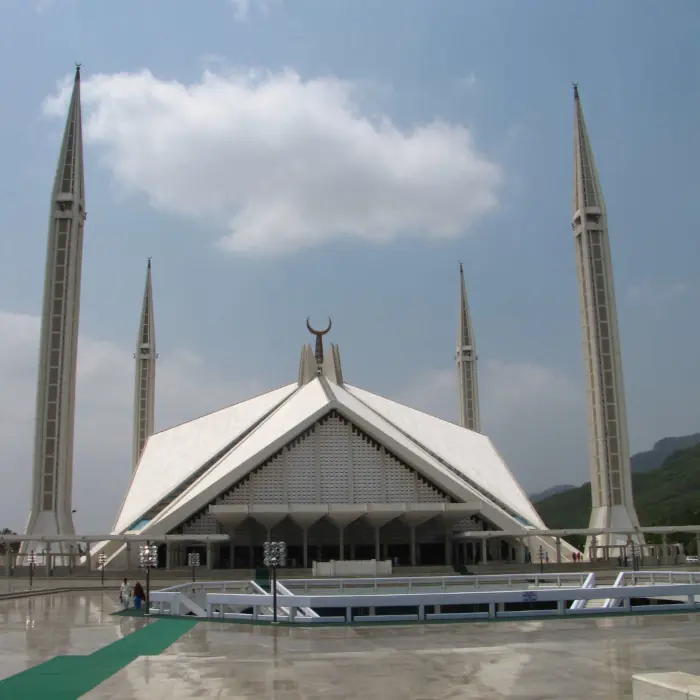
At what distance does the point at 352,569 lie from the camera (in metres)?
24.8

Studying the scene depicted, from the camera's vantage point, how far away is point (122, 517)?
1278 inches

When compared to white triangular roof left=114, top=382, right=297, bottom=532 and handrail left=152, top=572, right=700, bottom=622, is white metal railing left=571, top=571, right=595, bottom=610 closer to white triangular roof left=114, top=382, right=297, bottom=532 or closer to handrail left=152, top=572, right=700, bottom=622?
handrail left=152, top=572, right=700, bottom=622

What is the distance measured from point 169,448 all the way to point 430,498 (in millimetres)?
12675

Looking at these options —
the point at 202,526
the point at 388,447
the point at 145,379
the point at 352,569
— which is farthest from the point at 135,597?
the point at 145,379

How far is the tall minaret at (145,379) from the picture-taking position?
47.6m

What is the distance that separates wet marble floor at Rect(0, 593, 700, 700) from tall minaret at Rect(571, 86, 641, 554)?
19.4 m

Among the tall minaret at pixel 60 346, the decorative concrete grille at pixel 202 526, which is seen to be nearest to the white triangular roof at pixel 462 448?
the decorative concrete grille at pixel 202 526

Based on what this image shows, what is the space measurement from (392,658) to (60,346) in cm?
2552

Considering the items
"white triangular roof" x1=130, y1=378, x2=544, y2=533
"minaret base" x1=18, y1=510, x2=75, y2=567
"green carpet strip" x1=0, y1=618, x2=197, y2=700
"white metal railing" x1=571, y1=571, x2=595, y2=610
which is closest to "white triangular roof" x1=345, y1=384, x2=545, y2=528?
"white triangular roof" x1=130, y1=378, x2=544, y2=533

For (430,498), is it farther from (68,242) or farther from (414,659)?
(414,659)

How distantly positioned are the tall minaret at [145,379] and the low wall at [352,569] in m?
24.9

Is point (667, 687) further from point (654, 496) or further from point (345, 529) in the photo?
point (654, 496)

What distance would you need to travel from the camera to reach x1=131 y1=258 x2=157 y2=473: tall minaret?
4762 cm

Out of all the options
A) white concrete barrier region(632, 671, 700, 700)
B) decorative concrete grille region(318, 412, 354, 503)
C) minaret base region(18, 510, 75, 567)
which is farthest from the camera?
decorative concrete grille region(318, 412, 354, 503)
